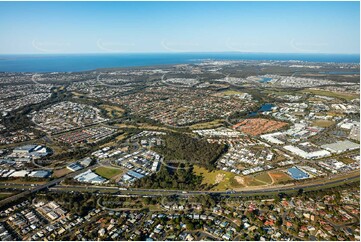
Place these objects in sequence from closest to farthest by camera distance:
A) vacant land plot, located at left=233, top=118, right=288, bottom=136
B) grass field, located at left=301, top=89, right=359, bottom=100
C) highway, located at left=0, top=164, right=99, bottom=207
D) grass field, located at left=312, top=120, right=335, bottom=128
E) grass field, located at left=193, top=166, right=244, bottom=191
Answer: highway, located at left=0, top=164, right=99, bottom=207 < grass field, located at left=193, top=166, right=244, bottom=191 < vacant land plot, located at left=233, top=118, right=288, bottom=136 < grass field, located at left=312, top=120, right=335, bottom=128 < grass field, located at left=301, top=89, right=359, bottom=100

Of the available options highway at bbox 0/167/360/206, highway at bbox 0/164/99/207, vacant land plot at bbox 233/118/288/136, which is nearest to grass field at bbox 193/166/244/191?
highway at bbox 0/167/360/206

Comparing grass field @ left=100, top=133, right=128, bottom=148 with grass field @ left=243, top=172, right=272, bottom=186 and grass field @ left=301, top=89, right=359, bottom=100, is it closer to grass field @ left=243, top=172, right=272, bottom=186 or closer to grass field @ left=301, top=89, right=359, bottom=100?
grass field @ left=243, top=172, right=272, bottom=186

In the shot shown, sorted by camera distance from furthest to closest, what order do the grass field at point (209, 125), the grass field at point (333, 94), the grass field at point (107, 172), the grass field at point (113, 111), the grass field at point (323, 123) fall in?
1. the grass field at point (333, 94)
2. the grass field at point (113, 111)
3. the grass field at point (209, 125)
4. the grass field at point (323, 123)
5. the grass field at point (107, 172)

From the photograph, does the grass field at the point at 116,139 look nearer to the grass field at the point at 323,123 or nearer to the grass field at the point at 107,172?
the grass field at the point at 107,172

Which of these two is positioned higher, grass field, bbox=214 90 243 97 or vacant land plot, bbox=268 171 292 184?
grass field, bbox=214 90 243 97

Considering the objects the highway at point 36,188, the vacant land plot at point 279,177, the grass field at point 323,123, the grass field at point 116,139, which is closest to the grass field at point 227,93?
the grass field at point 323,123
